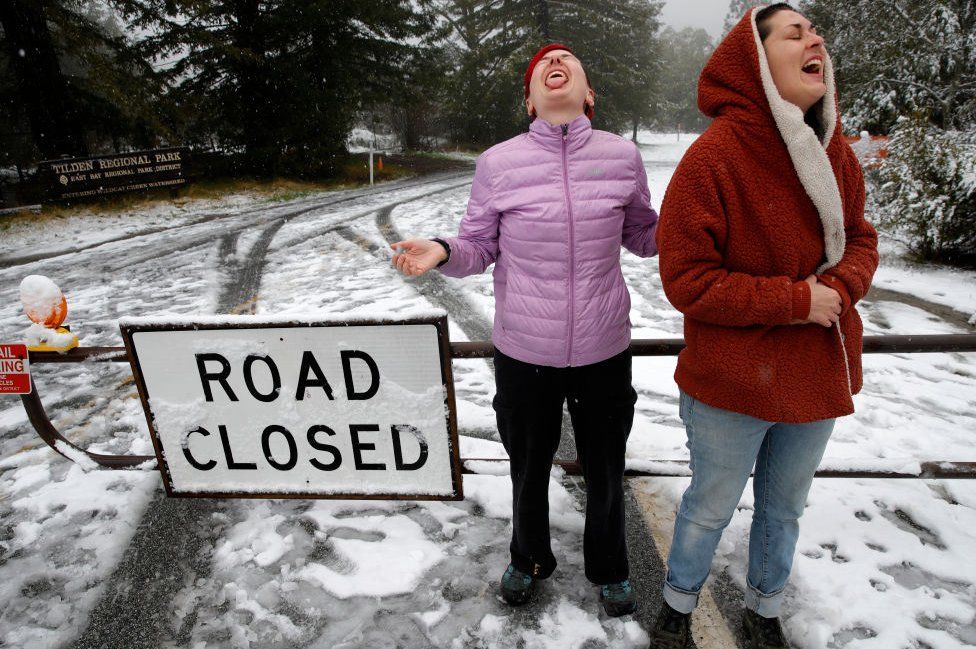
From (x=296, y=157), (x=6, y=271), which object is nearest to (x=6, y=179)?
(x=296, y=157)

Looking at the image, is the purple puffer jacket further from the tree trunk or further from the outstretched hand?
the tree trunk

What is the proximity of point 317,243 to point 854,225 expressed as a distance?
320 inches

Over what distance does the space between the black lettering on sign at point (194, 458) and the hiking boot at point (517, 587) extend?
1.48 metres

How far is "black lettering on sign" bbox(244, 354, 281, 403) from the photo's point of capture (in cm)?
236

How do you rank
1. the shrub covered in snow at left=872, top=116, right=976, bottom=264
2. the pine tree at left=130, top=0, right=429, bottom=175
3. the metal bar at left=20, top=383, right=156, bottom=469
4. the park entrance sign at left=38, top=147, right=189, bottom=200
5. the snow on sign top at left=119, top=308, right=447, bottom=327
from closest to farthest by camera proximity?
the snow on sign top at left=119, top=308, right=447, bottom=327, the metal bar at left=20, top=383, right=156, bottom=469, the shrub covered in snow at left=872, top=116, right=976, bottom=264, the park entrance sign at left=38, top=147, right=189, bottom=200, the pine tree at left=130, top=0, right=429, bottom=175

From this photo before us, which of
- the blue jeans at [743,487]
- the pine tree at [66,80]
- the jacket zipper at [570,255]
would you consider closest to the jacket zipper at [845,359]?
the blue jeans at [743,487]

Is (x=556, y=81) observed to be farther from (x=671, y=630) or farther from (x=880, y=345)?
(x=671, y=630)

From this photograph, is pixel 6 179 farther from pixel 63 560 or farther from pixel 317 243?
pixel 63 560

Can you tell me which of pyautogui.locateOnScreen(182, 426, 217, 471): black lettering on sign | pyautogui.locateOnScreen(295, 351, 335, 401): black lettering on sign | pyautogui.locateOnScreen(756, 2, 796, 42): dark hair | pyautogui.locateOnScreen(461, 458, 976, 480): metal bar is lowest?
pyautogui.locateOnScreen(461, 458, 976, 480): metal bar

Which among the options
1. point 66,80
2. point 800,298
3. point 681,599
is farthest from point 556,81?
point 66,80

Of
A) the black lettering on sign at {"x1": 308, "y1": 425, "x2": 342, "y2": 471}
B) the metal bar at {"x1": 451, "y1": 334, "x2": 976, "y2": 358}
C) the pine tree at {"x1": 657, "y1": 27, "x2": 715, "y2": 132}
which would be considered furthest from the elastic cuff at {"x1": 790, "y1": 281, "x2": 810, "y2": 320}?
the pine tree at {"x1": 657, "y1": 27, "x2": 715, "y2": 132}

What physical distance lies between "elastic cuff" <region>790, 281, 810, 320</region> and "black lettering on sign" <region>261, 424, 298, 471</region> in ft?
6.83

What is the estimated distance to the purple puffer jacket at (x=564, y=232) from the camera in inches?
70.5

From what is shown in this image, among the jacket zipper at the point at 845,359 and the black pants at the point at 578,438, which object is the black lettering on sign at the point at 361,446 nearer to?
the black pants at the point at 578,438
